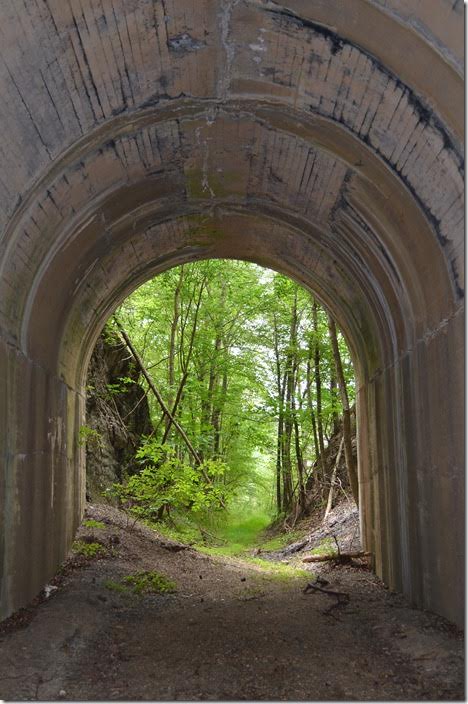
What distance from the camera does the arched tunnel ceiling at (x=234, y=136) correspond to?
4.88m

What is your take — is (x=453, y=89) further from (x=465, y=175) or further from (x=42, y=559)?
(x=42, y=559)

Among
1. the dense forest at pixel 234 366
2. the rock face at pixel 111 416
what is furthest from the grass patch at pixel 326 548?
the rock face at pixel 111 416

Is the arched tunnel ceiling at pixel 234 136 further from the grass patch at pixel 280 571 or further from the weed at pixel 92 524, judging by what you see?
the grass patch at pixel 280 571

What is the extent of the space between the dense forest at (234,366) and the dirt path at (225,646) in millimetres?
7315

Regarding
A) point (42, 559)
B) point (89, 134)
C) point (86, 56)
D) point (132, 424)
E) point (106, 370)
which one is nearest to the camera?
point (86, 56)

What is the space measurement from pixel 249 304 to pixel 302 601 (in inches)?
582

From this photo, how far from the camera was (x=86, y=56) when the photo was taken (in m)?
5.05

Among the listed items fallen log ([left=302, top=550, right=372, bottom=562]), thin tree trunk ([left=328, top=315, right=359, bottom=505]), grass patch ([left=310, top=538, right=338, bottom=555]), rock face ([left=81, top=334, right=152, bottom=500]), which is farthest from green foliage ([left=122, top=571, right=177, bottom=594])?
thin tree trunk ([left=328, top=315, right=359, bottom=505])

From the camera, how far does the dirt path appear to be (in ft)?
15.9

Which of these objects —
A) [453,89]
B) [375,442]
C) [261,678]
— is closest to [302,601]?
[375,442]

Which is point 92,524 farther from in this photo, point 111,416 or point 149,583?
point 111,416

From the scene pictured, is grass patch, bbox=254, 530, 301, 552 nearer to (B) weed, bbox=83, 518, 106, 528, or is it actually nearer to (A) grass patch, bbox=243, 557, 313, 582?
(A) grass patch, bbox=243, 557, 313, 582

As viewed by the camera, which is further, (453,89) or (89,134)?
(89,134)

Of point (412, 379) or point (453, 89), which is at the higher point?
point (453, 89)
